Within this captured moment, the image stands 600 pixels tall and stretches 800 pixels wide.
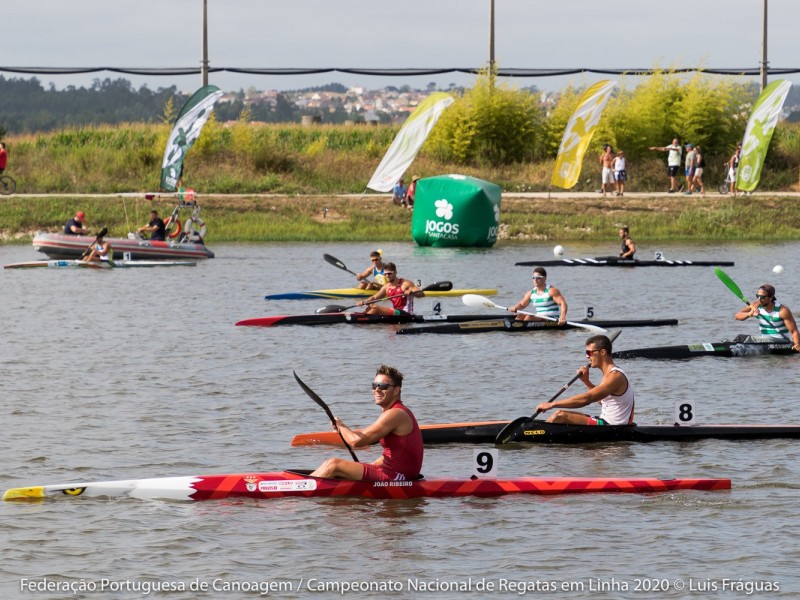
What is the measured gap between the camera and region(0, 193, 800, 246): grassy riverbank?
42875mm

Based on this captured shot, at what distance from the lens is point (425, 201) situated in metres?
40.8

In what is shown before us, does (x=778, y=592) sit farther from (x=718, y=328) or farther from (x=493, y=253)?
(x=493, y=253)

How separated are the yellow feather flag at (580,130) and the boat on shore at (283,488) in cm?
2911

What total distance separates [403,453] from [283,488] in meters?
1.19

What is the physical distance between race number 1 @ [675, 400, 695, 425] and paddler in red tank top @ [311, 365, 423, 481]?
12.9ft

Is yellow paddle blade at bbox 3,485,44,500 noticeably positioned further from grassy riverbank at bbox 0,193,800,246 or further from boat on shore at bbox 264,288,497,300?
grassy riverbank at bbox 0,193,800,246

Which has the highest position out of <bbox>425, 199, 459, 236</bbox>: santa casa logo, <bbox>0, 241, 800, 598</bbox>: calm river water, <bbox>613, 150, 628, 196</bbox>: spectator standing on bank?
<bbox>613, 150, 628, 196</bbox>: spectator standing on bank

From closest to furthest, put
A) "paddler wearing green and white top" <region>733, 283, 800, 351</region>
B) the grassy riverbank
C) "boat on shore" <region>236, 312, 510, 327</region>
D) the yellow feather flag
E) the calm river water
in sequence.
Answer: the calm river water < "paddler wearing green and white top" <region>733, 283, 800, 351</region> < "boat on shore" <region>236, 312, 510, 327</region> < the yellow feather flag < the grassy riverbank

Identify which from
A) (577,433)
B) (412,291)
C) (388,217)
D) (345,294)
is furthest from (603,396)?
(388,217)

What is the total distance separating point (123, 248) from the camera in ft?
121

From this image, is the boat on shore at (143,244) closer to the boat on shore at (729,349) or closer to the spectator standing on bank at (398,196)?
the spectator standing on bank at (398,196)

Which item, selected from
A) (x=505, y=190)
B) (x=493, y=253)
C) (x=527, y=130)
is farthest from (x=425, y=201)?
(x=527, y=130)
